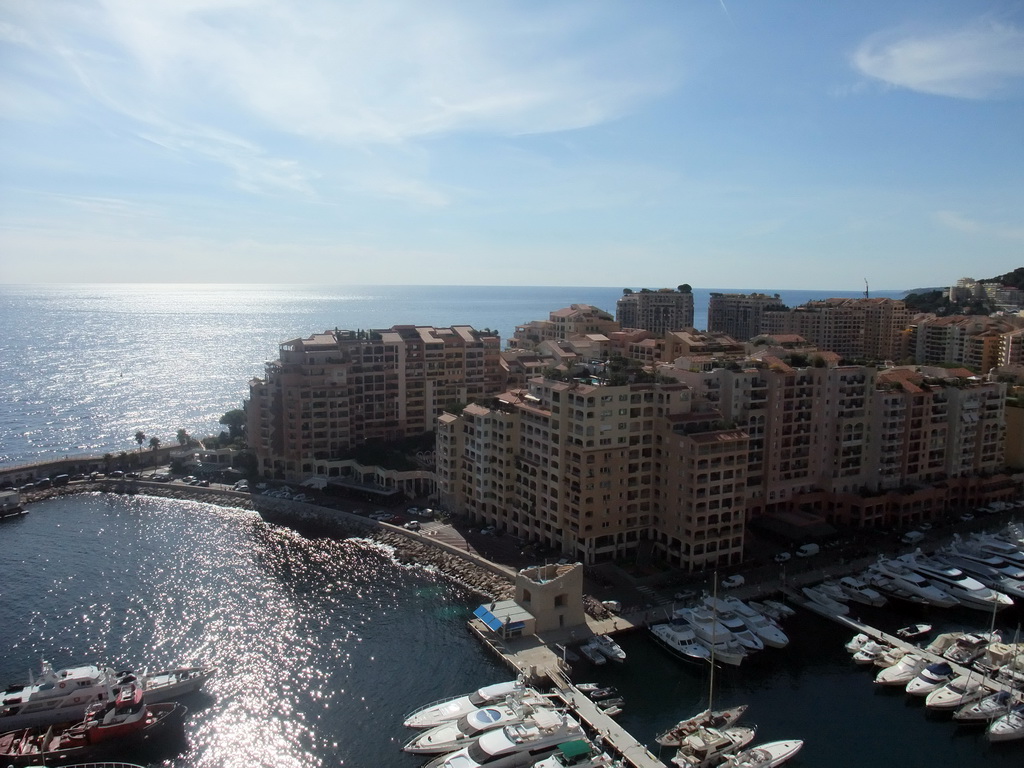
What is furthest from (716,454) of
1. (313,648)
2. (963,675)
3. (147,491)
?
(147,491)

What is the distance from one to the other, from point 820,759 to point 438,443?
4373 centimetres

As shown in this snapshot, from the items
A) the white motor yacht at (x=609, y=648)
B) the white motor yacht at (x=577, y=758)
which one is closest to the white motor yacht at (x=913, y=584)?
the white motor yacht at (x=609, y=648)

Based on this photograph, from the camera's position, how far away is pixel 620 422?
197ft

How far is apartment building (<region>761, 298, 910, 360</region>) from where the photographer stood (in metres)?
149

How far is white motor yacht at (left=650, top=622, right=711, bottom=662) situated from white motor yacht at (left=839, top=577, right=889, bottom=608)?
50.0ft

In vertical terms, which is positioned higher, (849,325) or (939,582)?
(849,325)

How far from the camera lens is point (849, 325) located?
14888cm

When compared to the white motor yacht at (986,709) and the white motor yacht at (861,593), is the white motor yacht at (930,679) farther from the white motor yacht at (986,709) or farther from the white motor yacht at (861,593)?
the white motor yacht at (861,593)

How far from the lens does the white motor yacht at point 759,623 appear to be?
50519 millimetres

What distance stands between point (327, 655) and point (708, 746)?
24128 mm

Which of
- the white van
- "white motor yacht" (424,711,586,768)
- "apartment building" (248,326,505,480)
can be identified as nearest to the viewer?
"white motor yacht" (424,711,586,768)

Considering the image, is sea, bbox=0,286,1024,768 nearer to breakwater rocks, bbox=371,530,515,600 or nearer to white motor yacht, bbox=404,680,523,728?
white motor yacht, bbox=404,680,523,728

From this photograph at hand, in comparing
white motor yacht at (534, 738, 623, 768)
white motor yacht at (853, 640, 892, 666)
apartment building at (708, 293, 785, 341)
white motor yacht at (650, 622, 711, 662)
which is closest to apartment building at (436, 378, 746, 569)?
white motor yacht at (650, 622, 711, 662)

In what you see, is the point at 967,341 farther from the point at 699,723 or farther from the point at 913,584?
the point at 699,723
